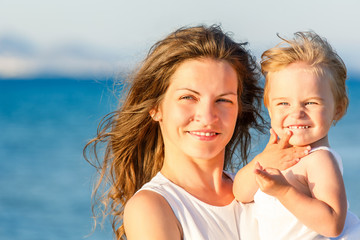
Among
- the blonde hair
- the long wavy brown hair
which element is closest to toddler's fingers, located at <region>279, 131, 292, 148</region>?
the blonde hair

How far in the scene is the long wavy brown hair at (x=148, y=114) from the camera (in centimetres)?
357

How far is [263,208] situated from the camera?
3.25 metres

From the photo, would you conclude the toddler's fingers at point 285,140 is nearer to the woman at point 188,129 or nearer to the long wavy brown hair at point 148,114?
the woman at point 188,129

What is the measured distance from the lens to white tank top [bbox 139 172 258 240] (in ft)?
10.9

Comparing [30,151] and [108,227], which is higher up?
[108,227]

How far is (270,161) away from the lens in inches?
130

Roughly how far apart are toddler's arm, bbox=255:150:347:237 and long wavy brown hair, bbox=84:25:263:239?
0.85m

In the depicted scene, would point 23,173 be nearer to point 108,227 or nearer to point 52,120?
point 108,227

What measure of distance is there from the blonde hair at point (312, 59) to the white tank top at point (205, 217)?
0.66 metres

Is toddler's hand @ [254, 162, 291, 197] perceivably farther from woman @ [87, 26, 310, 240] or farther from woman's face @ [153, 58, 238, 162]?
woman's face @ [153, 58, 238, 162]

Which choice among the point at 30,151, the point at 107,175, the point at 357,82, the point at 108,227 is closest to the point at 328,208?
the point at 107,175

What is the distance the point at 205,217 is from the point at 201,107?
0.60 m

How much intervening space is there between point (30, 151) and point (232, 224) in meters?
18.3

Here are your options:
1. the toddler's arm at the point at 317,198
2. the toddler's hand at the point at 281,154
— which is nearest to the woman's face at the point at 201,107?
the toddler's hand at the point at 281,154
